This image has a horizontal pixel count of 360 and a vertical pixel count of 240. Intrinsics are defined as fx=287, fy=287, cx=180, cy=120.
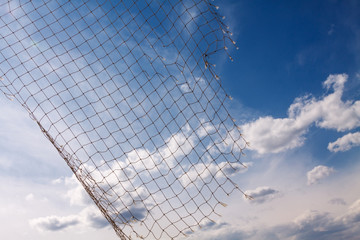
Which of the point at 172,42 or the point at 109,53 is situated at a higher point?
the point at 109,53

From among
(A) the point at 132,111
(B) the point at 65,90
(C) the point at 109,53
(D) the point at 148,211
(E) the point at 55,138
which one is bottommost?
(D) the point at 148,211

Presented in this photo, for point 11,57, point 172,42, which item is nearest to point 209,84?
A: point 172,42

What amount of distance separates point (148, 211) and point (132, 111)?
1.40m

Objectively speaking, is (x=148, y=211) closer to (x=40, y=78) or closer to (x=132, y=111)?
(x=132, y=111)

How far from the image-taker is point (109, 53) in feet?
14.1

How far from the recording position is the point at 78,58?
431cm

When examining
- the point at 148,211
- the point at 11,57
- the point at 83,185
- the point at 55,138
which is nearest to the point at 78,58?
the point at 11,57

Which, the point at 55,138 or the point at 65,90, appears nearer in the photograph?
the point at 55,138

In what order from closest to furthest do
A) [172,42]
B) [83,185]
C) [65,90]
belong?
[83,185]
[172,42]
[65,90]

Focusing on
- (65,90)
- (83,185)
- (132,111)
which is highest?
(65,90)

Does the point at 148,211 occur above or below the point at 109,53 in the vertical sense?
below

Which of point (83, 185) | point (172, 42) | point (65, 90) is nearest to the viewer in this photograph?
point (83, 185)

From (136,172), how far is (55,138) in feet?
3.83

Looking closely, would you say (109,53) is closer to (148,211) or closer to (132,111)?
(132,111)
